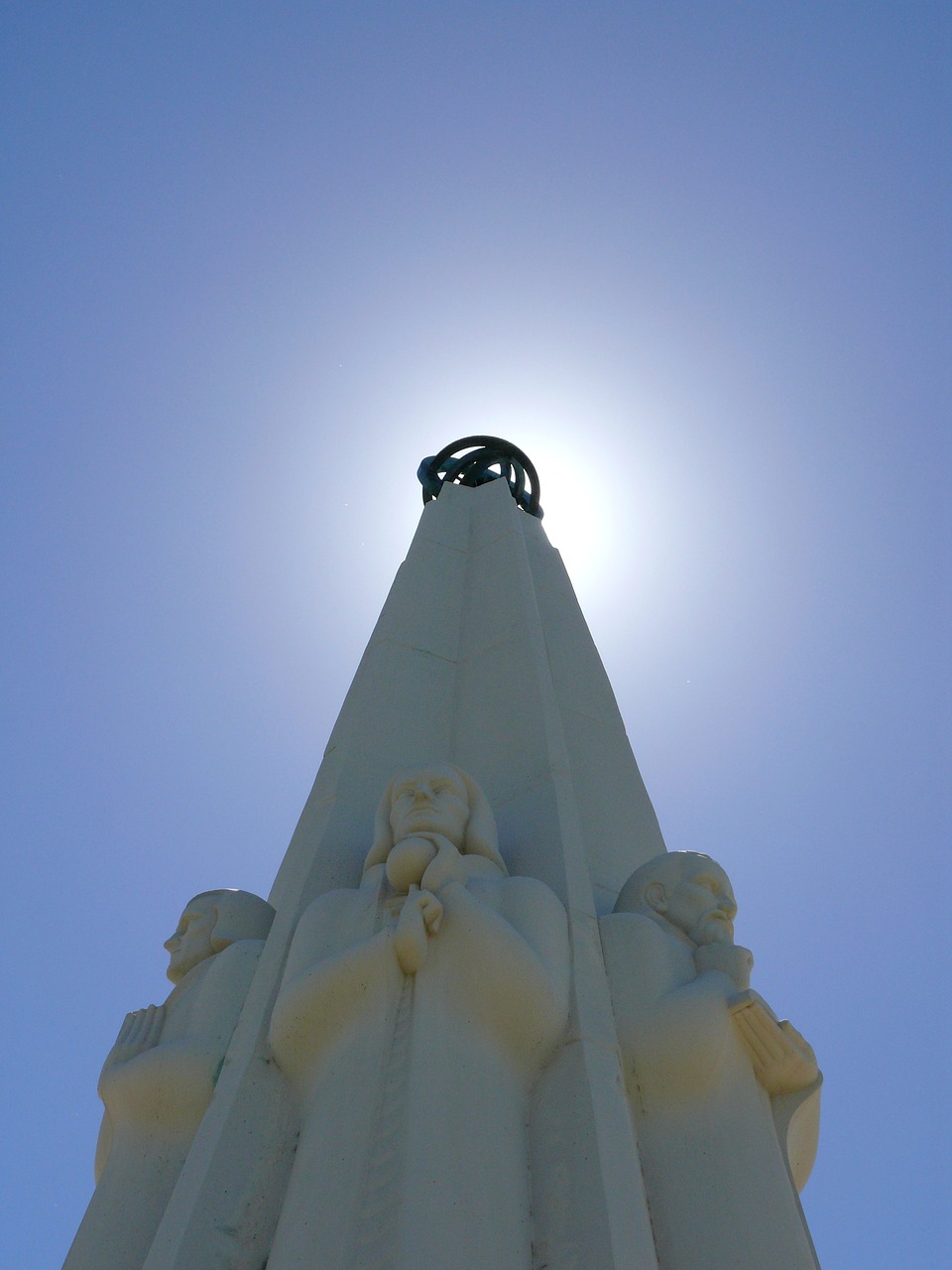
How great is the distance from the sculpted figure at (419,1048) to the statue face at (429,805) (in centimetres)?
1

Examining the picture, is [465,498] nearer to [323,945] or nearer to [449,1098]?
[323,945]

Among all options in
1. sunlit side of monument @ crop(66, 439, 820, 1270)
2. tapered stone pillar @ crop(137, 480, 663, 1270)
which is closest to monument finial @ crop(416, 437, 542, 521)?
tapered stone pillar @ crop(137, 480, 663, 1270)

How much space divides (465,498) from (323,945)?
769 cm

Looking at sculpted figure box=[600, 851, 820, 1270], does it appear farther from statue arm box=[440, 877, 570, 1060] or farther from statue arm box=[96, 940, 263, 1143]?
statue arm box=[96, 940, 263, 1143]

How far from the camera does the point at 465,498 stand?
1162 centimetres

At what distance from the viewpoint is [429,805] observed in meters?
4.90

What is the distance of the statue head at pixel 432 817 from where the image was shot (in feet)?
15.6

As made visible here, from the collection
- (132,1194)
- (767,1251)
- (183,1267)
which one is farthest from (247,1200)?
(767,1251)

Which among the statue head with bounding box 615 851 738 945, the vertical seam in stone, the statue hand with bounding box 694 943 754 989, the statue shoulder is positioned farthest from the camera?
the statue head with bounding box 615 851 738 945

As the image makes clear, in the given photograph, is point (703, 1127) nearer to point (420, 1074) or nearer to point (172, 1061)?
point (420, 1074)

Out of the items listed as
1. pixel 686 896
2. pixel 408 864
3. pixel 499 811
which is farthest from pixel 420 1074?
pixel 499 811

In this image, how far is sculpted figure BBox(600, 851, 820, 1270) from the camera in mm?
3596

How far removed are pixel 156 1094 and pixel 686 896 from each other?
2274 mm

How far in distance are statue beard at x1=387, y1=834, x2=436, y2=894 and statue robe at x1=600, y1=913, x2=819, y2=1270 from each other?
0.84 meters
